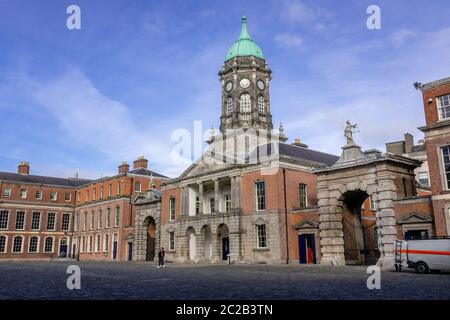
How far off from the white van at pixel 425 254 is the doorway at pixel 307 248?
12173mm

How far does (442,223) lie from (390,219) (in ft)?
10.9

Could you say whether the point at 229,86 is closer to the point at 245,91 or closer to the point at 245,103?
the point at 245,91

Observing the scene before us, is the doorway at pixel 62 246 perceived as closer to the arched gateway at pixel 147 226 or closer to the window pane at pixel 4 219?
the window pane at pixel 4 219

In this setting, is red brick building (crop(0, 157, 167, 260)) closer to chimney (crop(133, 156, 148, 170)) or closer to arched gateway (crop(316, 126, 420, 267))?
chimney (crop(133, 156, 148, 170))

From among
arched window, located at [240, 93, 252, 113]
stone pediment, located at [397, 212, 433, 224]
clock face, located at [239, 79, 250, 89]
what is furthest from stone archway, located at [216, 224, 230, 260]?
clock face, located at [239, 79, 250, 89]

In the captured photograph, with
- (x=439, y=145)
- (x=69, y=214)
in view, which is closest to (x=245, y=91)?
(x=439, y=145)

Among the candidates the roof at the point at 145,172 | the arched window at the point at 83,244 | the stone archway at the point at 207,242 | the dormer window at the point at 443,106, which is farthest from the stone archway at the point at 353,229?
the arched window at the point at 83,244

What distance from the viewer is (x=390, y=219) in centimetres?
2831

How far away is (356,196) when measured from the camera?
109 ft

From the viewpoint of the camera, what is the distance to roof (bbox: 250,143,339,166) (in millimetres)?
40688

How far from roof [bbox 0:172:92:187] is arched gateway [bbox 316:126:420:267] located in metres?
54.7

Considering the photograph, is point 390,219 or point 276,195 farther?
point 276,195
